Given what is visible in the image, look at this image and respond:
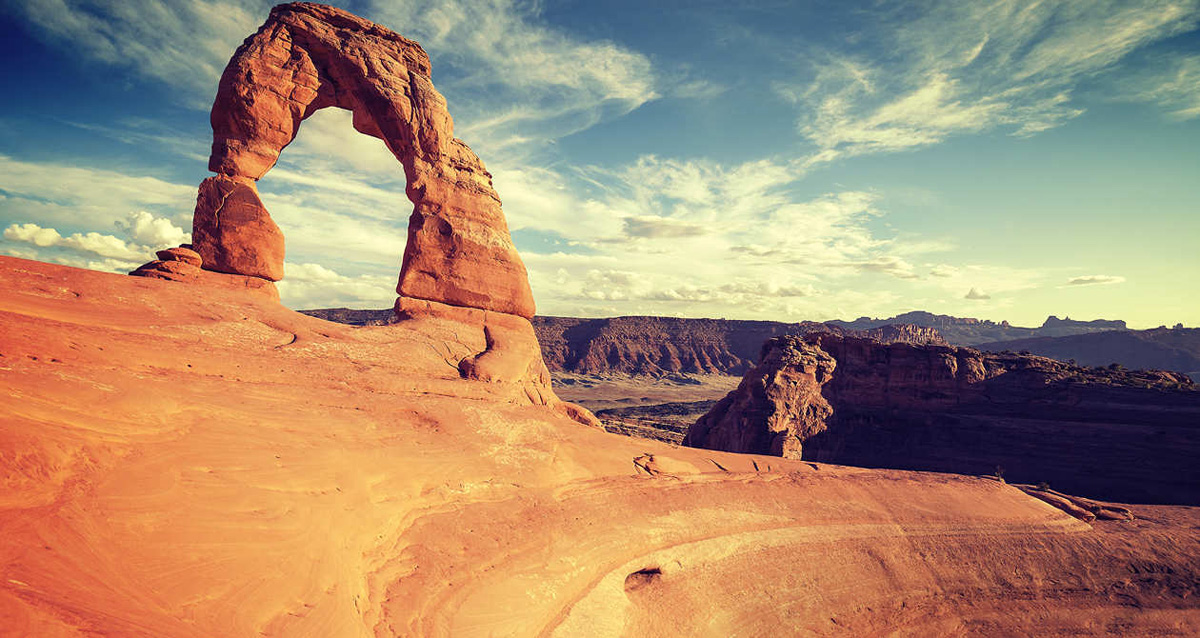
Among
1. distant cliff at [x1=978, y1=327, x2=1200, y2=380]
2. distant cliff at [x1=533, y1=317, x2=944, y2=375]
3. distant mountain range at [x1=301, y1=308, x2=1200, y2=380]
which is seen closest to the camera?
distant cliff at [x1=978, y1=327, x2=1200, y2=380]

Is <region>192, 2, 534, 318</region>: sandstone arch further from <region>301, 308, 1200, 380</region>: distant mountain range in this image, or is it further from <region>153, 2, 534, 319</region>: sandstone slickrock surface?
<region>301, 308, 1200, 380</region>: distant mountain range

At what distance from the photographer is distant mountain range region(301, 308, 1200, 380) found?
90.1 metres

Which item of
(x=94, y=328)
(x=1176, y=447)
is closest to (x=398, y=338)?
(x=94, y=328)

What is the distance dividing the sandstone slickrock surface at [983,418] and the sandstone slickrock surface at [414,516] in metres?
11.1

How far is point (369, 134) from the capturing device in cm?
1554

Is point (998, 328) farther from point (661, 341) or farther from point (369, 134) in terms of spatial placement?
point (369, 134)

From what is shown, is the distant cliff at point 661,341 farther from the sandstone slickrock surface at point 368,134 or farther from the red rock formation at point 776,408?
the sandstone slickrock surface at point 368,134

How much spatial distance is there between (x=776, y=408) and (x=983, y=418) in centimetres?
1205

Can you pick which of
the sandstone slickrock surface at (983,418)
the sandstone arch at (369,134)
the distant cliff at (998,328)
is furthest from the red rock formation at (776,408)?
the distant cliff at (998,328)

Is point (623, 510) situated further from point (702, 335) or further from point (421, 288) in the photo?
point (702, 335)

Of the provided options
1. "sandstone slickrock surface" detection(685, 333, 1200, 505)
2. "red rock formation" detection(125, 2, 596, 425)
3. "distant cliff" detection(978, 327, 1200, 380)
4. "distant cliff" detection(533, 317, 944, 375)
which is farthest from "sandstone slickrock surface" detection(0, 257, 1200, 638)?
"distant cliff" detection(978, 327, 1200, 380)

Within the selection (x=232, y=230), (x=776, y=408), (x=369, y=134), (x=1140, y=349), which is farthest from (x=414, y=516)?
(x=1140, y=349)

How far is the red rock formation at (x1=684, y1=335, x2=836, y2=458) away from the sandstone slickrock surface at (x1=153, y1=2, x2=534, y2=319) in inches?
766

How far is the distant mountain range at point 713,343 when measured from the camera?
90.1m
